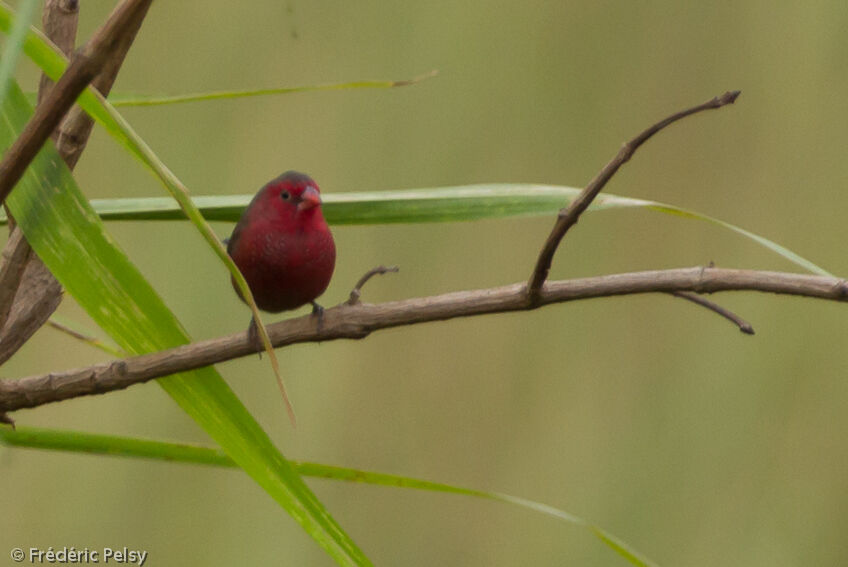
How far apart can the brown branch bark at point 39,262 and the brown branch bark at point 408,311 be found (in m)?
0.04

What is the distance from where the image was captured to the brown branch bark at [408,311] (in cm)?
51

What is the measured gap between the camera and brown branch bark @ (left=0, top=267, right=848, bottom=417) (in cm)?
51

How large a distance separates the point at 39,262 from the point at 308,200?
275mm

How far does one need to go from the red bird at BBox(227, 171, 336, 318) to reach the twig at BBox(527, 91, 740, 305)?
391 mm

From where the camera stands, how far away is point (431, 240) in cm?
169

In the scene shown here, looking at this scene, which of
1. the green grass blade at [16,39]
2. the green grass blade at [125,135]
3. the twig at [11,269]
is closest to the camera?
the green grass blade at [16,39]

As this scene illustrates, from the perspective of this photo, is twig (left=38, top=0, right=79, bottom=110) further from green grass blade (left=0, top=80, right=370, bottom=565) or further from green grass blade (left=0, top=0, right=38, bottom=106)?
green grass blade (left=0, top=0, right=38, bottom=106)

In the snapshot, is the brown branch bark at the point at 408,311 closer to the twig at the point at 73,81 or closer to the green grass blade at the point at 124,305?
the green grass blade at the point at 124,305

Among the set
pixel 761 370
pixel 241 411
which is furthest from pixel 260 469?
pixel 761 370

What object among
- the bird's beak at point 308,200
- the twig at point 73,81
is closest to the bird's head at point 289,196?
the bird's beak at point 308,200

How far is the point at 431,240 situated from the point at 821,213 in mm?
596

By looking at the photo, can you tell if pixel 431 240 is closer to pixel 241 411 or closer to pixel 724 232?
pixel 724 232

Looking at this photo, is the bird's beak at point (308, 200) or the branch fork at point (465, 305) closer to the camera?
the branch fork at point (465, 305)

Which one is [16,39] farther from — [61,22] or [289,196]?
[289,196]
